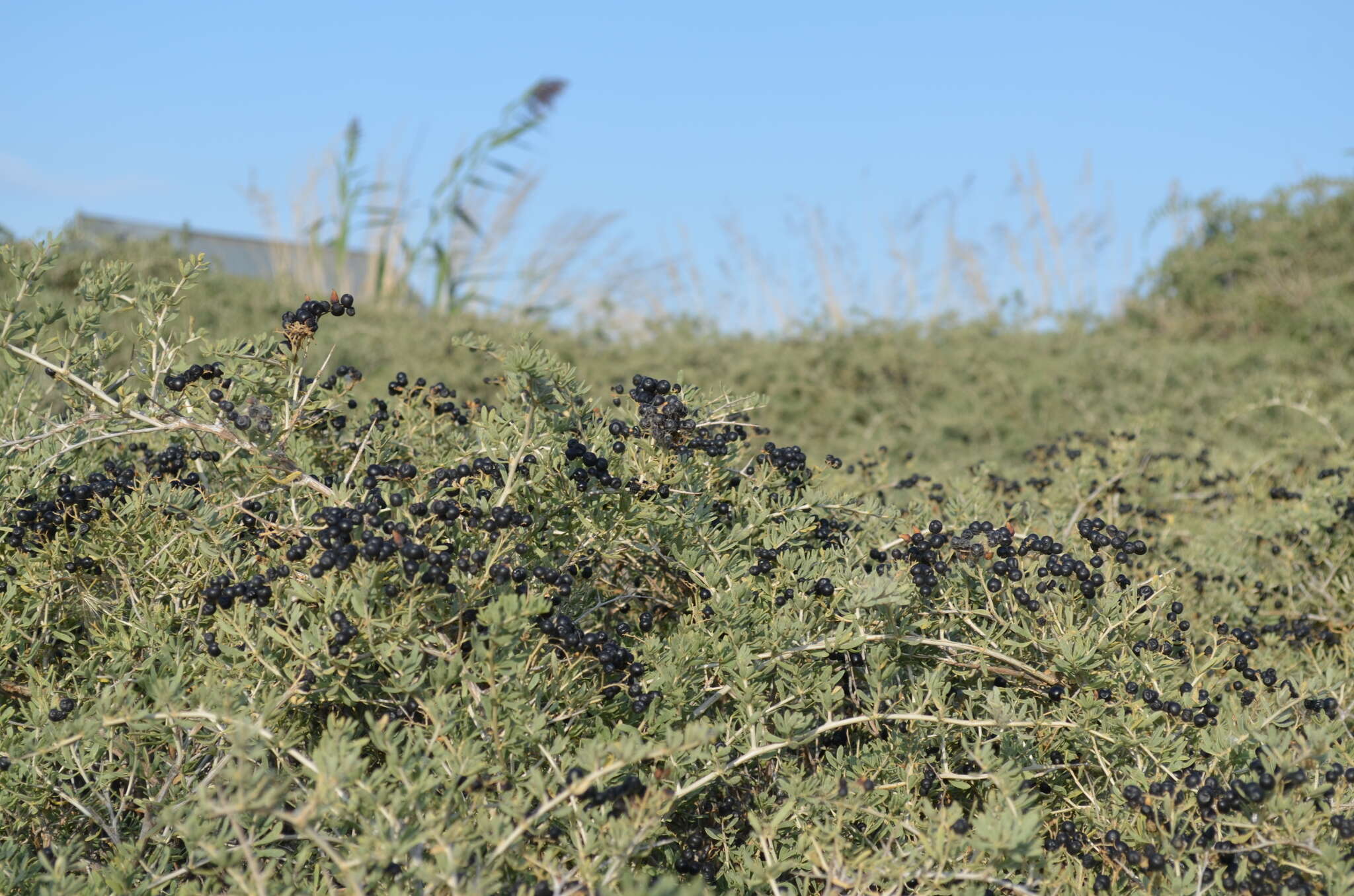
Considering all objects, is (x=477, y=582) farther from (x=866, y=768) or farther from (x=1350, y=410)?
(x=1350, y=410)

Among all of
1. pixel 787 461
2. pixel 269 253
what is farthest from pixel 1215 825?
pixel 269 253

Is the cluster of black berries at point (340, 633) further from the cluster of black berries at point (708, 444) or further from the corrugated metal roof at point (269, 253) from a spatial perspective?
the corrugated metal roof at point (269, 253)

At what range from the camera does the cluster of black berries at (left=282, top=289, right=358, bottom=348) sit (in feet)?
7.42

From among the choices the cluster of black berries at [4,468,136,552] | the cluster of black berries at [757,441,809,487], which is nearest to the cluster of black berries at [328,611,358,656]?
the cluster of black berries at [4,468,136,552]

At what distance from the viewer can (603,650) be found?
6.80ft

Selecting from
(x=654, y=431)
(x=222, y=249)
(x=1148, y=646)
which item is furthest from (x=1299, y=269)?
(x=222, y=249)

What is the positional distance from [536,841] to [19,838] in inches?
49.2

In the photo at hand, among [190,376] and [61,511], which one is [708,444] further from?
[61,511]

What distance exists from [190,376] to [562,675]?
1.15 meters

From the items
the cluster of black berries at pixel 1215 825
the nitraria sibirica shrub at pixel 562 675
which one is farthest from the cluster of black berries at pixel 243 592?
the cluster of black berries at pixel 1215 825

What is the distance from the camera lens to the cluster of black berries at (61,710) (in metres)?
2.10

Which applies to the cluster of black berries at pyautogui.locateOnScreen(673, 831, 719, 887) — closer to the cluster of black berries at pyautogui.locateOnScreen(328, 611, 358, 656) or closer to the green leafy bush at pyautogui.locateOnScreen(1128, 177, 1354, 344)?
the cluster of black berries at pyautogui.locateOnScreen(328, 611, 358, 656)

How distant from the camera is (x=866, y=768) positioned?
2246 millimetres

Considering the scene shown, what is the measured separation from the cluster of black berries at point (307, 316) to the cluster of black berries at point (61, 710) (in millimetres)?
896
